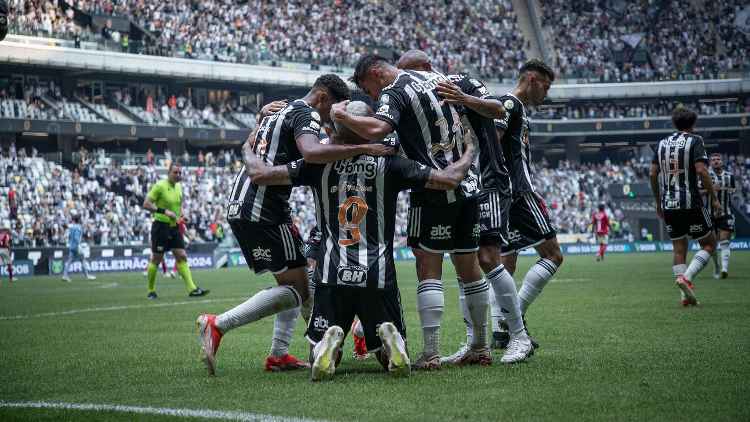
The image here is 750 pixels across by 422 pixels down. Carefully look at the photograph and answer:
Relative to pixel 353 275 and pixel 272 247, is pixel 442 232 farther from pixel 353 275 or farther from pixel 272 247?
pixel 272 247

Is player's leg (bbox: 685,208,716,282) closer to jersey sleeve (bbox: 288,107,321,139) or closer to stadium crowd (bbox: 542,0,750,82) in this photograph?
jersey sleeve (bbox: 288,107,321,139)

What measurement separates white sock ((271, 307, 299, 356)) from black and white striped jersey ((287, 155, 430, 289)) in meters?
0.76

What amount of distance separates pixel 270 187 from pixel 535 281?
2.58 m

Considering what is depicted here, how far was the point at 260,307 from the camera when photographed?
20.8 ft

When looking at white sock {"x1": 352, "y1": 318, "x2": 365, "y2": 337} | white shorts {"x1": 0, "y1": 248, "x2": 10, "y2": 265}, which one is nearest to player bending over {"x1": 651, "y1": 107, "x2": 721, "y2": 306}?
white sock {"x1": 352, "y1": 318, "x2": 365, "y2": 337}

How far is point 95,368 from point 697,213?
7.94m

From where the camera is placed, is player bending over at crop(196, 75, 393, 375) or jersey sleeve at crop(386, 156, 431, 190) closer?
jersey sleeve at crop(386, 156, 431, 190)

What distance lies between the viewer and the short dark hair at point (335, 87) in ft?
21.5

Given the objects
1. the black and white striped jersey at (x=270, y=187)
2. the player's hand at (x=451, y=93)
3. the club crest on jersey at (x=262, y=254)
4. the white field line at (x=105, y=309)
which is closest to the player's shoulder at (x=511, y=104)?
the player's hand at (x=451, y=93)

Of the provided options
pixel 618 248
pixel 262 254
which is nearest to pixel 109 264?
pixel 618 248

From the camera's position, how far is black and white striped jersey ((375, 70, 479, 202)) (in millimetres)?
6133

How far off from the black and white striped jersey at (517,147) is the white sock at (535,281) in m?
0.71

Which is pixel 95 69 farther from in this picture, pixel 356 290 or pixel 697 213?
pixel 356 290

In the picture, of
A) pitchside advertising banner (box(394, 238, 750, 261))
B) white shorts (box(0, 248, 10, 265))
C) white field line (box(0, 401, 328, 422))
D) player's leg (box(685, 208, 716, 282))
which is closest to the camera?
white field line (box(0, 401, 328, 422))
